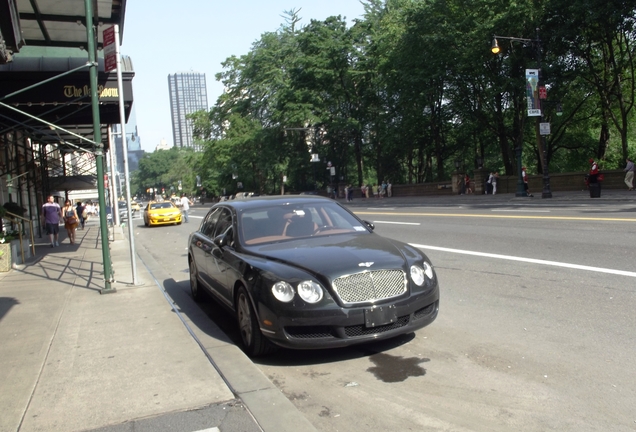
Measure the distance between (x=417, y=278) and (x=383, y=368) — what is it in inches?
36.7

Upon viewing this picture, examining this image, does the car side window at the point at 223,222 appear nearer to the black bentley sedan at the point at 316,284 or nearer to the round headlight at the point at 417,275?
the black bentley sedan at the point at 316,284

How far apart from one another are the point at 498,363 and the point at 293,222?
282 cm

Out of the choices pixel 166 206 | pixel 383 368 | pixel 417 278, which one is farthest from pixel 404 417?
pixel 166 206

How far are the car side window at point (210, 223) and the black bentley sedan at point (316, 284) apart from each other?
3.61ft

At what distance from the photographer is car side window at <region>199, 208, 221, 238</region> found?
7.89 meters

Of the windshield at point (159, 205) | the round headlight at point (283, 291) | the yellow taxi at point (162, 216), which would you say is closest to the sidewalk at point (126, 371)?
the round headlight at point (283, 291)

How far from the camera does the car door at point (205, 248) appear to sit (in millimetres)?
7449

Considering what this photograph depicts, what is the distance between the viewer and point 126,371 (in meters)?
5.14

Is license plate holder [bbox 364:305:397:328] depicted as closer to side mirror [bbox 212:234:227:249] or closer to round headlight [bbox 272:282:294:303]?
round headlight [bbox 272:282:294:303]

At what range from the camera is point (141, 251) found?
57.7 ft

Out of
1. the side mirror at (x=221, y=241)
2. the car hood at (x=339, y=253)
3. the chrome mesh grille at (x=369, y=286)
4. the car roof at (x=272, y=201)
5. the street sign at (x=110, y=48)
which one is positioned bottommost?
the chrome mesh grille at (x=369, y=286)

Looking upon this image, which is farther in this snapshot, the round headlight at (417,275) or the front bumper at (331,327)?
the round headlight at (417,275)

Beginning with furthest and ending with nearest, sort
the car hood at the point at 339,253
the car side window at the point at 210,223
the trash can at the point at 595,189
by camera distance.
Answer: the trash can at the point at 595,189, the car side window at the point at 210,223, the car hood at the point at 339,253

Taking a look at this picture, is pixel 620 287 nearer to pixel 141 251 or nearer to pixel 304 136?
pixel 141 251
